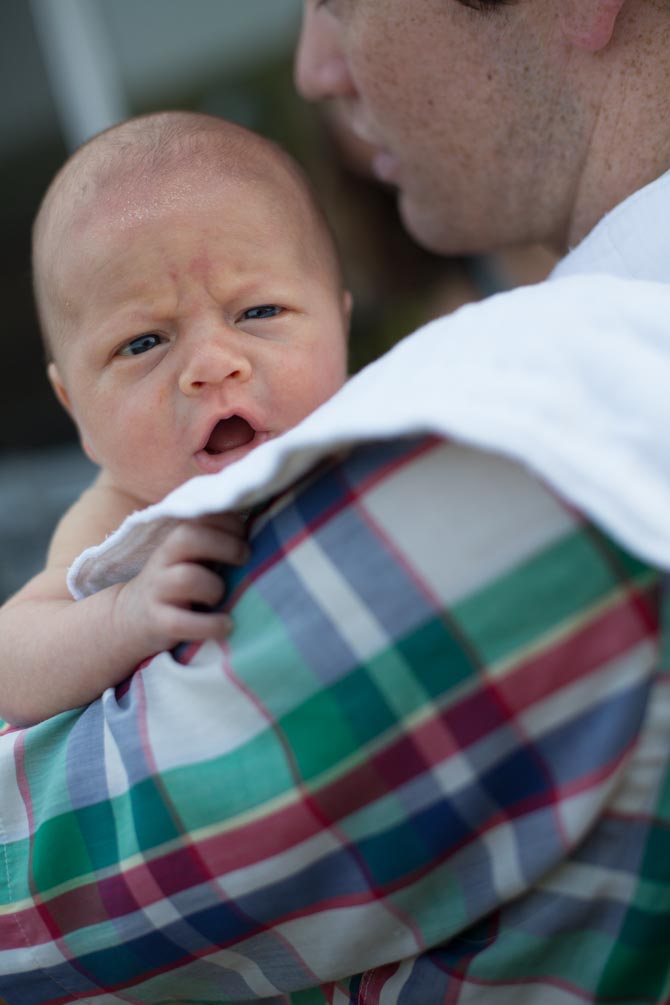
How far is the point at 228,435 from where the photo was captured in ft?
4.02

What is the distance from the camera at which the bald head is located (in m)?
1.24

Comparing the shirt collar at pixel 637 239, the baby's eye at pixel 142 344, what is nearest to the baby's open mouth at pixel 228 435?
the baby's eye at pixel 142 344

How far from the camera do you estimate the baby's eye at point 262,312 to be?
1251mm

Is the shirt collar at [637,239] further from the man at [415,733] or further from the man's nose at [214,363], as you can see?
the man's nose at [214,363]

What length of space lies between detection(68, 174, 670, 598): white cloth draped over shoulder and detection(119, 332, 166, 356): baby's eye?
13.8 inches

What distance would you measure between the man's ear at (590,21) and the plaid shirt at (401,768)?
73cm

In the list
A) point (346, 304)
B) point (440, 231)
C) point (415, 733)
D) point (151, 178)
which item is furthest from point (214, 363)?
point (440, 231)

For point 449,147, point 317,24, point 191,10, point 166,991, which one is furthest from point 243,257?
point 191,10

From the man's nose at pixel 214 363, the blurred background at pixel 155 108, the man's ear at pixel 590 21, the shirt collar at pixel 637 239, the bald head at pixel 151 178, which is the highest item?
the man's ear at pixel 590 21

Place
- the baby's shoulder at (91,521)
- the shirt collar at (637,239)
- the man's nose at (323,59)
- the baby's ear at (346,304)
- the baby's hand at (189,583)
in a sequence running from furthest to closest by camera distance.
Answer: the man's nose at (323,59), the baby's ear at (346,304), the baby's shoulder at (91,521), the shirt collar at (637,239), the baby's hand at (189,583)

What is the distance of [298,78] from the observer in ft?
5.98

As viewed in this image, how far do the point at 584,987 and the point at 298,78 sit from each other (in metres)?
1.52

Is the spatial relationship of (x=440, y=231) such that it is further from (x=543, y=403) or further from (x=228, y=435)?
(x=543, y=403)

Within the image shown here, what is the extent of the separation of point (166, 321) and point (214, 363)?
3.9 inches
